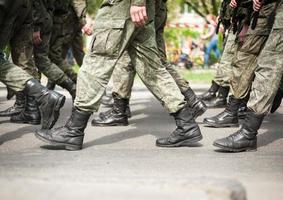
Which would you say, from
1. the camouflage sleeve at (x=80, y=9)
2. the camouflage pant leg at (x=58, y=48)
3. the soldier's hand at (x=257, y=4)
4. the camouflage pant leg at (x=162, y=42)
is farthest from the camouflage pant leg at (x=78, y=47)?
the soldier's hand at (x=257, y=4)

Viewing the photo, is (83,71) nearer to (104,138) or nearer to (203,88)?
(104,138)

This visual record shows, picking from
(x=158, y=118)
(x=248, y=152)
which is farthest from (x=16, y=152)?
(x=158, y=118)

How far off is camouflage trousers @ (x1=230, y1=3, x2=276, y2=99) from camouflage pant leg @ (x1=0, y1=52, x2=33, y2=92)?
6.32 feet

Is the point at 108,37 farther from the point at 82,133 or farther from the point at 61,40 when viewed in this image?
the point at 61,40

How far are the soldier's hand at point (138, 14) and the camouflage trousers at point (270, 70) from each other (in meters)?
0.93

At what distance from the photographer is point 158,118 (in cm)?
727

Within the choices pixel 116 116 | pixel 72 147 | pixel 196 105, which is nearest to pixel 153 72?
pixel 72 147

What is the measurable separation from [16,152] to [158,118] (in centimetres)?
262

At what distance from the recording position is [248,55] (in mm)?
5777

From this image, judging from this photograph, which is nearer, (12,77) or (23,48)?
(12,77)

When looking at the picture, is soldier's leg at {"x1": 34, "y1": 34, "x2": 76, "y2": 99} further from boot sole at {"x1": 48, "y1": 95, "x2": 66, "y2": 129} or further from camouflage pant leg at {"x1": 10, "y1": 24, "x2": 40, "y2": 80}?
boot sole at {"x1": 48, "y1": 95, "x2": 66, "y2": 129}

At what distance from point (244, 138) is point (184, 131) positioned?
1.59 ft

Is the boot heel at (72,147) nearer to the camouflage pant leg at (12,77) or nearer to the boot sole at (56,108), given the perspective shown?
the boot sole at (56,108)

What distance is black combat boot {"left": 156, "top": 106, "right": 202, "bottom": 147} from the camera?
5.13 m
